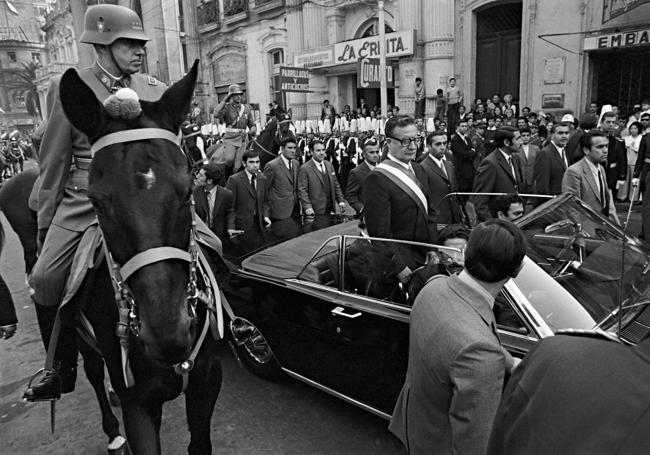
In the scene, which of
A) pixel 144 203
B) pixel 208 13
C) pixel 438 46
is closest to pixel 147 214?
pixel 144 203

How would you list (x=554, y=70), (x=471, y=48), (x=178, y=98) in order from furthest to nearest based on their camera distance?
(x=471, y=48)
(x=554, y=70)
(x=178, y=98)

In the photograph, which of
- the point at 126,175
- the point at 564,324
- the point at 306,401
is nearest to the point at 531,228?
the point at 564,324

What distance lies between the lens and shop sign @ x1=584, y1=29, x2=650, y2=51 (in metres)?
12.6

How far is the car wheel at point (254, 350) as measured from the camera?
4.23 metres

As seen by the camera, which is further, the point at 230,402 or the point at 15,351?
the point at 15,351

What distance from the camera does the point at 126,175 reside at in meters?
2.04

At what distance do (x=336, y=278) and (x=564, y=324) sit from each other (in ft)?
5.46

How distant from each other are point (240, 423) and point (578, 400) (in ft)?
11.3

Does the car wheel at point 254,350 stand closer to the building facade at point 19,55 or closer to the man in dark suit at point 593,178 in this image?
the man in dark suit at point 593,178

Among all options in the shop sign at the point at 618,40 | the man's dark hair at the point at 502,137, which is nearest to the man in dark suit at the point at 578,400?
the man's dark hair at the point at 502,137

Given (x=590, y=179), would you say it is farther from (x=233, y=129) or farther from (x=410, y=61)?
(x=410, y=61)

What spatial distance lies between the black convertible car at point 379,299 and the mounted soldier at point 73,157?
5.58 feet

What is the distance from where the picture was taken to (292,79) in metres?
15.3

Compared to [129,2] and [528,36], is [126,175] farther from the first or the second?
[528,36]
